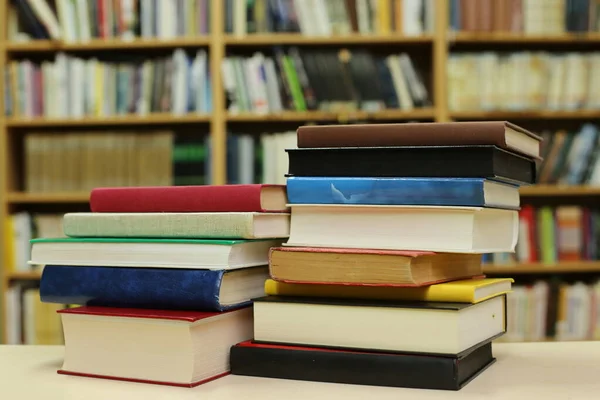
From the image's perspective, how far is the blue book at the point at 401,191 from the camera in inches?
28.6

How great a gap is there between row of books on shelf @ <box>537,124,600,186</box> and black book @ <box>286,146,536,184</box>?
1950mm

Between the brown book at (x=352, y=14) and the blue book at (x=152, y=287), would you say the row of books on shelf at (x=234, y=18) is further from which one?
the blue book at (x=152, y=287)

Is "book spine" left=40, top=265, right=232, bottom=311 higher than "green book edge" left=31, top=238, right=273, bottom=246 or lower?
lower

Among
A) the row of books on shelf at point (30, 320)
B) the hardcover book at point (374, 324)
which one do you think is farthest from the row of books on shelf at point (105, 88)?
the hardcover book at point (374, 324)

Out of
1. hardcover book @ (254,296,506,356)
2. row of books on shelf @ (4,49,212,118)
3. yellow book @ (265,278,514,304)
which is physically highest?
row of books on shelf @ (4,49,212,118)

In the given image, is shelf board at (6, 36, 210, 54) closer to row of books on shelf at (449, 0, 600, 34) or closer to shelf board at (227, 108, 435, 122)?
shelf board at (227, 108, 435, 122)

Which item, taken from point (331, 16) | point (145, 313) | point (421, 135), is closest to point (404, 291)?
point (421, 135)

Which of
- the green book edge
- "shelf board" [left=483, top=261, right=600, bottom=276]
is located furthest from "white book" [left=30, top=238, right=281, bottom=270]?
"shelf board" [left=483, top=261, right=600, bottom=276]

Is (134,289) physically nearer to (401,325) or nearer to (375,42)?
(401,325)

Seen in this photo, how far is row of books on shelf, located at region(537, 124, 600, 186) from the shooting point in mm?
2674

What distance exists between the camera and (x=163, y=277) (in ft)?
2.49

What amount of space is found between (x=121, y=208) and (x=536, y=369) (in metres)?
0.49

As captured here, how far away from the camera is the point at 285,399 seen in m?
0.69

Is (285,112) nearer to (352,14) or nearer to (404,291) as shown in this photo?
(352,14)
